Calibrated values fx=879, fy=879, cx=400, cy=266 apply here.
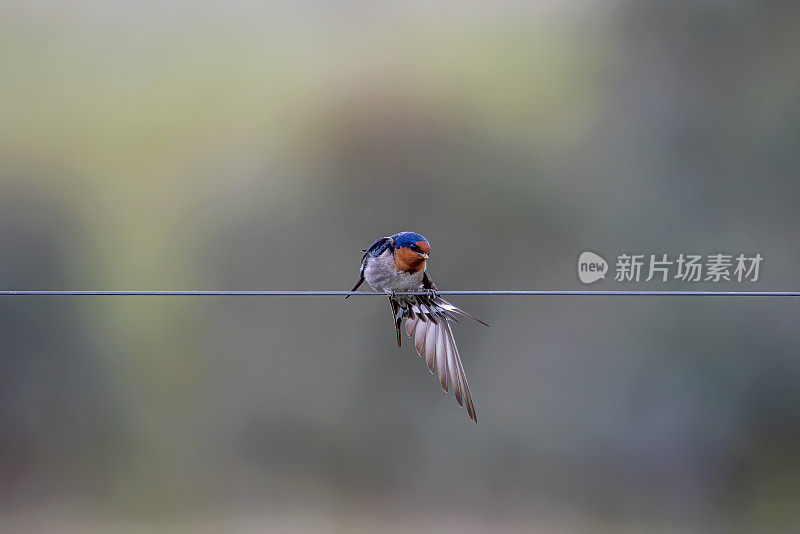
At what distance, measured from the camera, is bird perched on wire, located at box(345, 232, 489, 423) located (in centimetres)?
241

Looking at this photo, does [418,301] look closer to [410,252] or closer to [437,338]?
[437,338]

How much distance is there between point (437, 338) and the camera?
2541 mm

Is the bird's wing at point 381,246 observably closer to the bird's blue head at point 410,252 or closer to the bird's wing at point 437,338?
the bird's blue head at point 410,252

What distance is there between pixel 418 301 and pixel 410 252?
0.24 m

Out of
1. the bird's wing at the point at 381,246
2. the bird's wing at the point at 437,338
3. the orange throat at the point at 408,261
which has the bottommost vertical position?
the bird's wing at the point at 437,338

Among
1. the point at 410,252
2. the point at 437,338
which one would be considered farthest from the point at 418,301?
the point at 410,252

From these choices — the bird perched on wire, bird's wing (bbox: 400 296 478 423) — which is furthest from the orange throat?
bird's wing (bbox: 400 296 478 423)

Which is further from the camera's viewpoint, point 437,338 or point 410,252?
point 437,338

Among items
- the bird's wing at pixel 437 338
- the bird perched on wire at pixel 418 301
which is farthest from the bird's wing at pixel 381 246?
the bird's wing at pixel 437 338

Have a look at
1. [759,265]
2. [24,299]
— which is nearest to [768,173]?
[759,265]

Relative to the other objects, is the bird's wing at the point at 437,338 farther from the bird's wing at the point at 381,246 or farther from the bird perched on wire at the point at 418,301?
the bird's wing at the point at 381,246

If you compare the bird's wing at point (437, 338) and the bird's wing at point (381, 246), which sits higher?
the bird's wing at point (381, 246)

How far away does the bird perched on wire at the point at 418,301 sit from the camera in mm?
2410

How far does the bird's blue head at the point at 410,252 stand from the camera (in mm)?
2389
